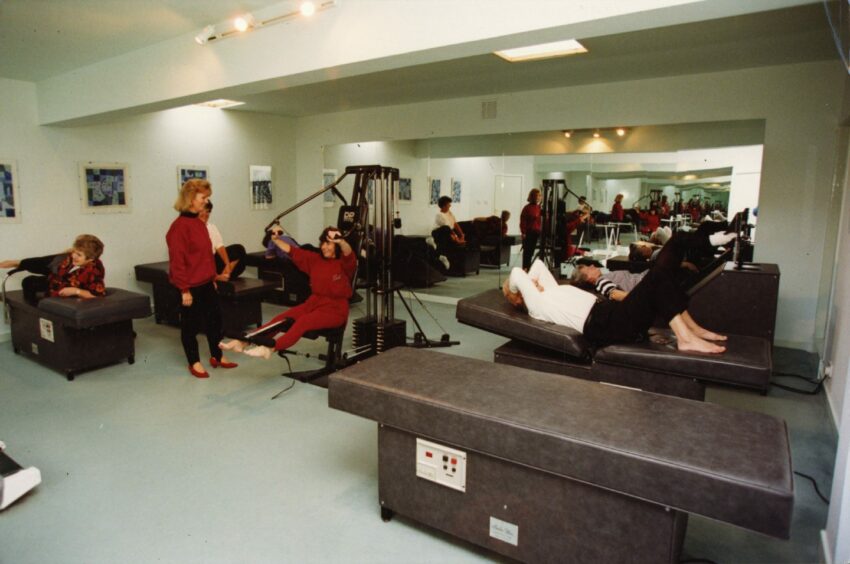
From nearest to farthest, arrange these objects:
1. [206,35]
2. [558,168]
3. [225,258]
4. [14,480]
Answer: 1. [14,480]
2. [206,35]
3. [225,258]
4. [558,168]

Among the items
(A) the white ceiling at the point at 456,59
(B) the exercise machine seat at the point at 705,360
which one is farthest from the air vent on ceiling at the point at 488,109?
(B) the exercise machine seat at the point at 705,360

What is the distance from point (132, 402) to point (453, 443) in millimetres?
2812

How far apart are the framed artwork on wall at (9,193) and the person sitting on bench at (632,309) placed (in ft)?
16.3

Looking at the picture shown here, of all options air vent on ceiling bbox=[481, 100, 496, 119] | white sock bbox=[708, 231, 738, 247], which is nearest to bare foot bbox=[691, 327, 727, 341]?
white sock bbox=[708, 231, 738, 247]

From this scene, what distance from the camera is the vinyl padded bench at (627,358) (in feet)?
9.00

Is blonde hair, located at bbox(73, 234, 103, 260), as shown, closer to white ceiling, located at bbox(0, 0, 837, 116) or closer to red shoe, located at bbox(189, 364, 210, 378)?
red shoe, located at bbox(189, 364, 210, 378)

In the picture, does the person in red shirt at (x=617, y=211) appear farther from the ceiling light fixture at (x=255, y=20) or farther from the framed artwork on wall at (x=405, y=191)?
the ceiling light fixture at (x=255, y=20)

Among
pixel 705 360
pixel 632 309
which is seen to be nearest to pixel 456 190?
pixel 632 309

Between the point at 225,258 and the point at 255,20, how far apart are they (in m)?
2.63

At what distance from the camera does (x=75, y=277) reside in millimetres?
4395

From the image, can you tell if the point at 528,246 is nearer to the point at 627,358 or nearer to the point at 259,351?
the point at 627,358

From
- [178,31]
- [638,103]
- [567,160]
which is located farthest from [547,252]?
[178,31]

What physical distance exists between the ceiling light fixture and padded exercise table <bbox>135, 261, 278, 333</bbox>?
92.7 inches

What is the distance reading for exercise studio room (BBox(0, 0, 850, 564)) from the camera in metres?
1.97
